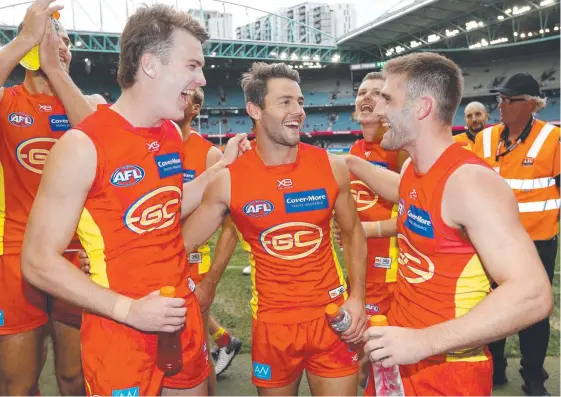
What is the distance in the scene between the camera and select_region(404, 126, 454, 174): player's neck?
7.68 ft

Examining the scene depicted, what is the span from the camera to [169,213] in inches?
92.9

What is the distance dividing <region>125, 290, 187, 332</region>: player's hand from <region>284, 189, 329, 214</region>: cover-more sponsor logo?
1.15 metres

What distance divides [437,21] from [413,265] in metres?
34.8

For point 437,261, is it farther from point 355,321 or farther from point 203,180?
point 203,180

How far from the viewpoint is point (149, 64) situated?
7.46 ft

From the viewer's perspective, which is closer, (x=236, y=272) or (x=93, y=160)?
(x=93, y=160)

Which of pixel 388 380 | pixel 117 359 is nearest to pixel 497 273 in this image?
pixel 388 380

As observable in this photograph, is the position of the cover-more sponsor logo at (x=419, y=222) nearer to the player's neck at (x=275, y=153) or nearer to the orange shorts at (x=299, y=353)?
the orange shorts at (x=299, y=353)

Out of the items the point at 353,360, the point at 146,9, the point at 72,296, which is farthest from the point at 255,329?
the point at 146,9

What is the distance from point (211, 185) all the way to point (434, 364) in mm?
1738

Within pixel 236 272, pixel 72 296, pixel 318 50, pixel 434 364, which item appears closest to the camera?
pixel 72 296

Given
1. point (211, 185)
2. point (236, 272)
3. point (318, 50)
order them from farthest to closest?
1. point (318, 50)
2. point (236, 272)
3. point (211, 185)

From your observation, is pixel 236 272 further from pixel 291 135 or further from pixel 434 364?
pixel 434 364

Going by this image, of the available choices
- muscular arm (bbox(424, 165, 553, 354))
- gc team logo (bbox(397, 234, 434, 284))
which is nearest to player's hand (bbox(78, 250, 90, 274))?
gc team logo (bbox(397, 234, 434, 284))
